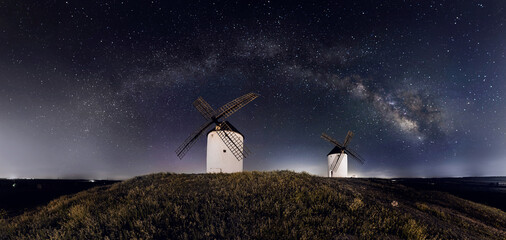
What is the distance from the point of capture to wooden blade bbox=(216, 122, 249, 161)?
74.4ft

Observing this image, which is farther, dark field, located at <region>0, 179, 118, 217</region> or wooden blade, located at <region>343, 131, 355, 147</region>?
wooden blade, located at <region>343, 131, 355, 147</region>

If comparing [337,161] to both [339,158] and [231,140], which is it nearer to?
[339,158]

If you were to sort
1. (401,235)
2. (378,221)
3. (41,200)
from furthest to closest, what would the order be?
(41,200) → (378,221) → (401,235)

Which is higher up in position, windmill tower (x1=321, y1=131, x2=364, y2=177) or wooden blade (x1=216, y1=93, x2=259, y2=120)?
wooden blade (x1=216, y1=93, x2=259, y2=120)

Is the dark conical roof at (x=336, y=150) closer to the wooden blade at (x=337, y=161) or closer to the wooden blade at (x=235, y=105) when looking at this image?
the wooden blade at (x=337, y=161)

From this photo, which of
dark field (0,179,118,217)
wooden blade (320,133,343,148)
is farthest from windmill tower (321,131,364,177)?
dark field (0,179,118,217)

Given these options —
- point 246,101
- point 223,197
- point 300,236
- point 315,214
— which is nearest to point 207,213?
point 223,197

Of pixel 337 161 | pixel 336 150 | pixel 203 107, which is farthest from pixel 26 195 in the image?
pixel 336 150

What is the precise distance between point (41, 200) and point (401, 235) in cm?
2564

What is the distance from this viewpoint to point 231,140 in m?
22.6

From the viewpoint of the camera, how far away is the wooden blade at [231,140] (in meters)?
22.7

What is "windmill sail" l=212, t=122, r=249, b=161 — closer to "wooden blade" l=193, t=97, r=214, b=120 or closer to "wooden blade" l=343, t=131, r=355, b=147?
"wooden blade" l=193, t=97, r=214, b=120

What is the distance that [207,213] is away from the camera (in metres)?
6.12

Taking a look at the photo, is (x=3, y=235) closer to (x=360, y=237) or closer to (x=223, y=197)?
(x=223, y=197)
